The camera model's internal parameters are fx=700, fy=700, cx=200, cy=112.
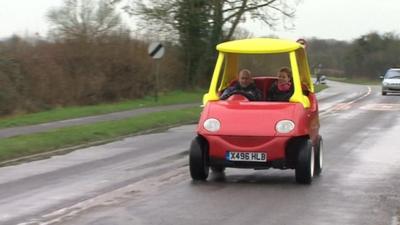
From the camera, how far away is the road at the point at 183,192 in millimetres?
7863

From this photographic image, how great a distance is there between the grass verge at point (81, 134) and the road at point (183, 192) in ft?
3.41

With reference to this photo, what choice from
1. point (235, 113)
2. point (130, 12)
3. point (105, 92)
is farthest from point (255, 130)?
point (130, 12)

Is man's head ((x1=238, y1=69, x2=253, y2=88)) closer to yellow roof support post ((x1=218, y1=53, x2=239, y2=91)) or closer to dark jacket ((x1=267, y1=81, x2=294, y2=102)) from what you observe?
dark jacket ((x1=267, y1=81, x2=294, y2=102))

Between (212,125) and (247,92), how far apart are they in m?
1.08

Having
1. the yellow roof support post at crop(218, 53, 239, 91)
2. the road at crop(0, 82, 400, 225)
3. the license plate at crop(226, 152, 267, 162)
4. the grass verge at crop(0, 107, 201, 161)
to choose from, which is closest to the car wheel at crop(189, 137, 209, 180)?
the road at crop(0, 82, 400, 225)

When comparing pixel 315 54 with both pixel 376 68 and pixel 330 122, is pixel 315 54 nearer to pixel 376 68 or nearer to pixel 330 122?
pixel 376 68

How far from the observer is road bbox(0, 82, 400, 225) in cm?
786

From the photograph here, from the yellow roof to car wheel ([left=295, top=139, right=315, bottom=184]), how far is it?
61.1 inches

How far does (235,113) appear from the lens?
10320mm

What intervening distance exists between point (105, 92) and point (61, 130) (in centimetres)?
1368

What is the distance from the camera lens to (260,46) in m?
11.0

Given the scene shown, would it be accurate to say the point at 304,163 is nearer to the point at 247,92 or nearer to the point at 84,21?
the point at 247,92

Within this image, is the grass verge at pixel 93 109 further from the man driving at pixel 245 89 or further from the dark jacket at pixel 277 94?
the dark jacket at pixel 277 94

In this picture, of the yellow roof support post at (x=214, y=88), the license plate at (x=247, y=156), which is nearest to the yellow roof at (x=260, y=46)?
the yellow roof support post at (x=214, y=88)
